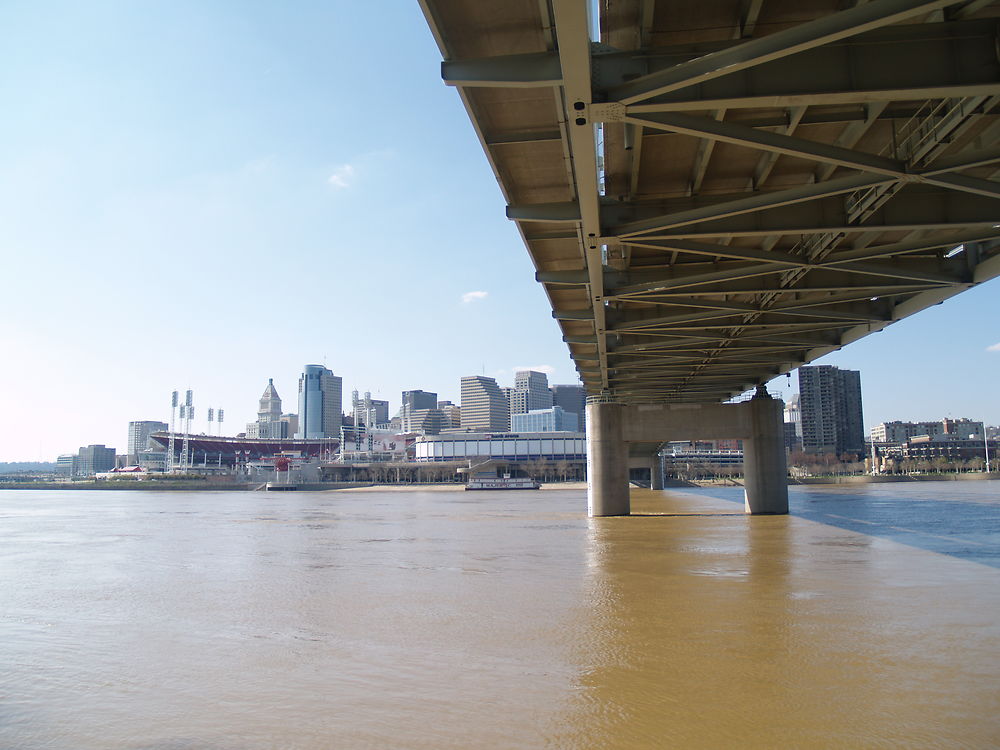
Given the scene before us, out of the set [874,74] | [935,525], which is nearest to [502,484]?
[935,525]

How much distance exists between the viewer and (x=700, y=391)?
54844mm

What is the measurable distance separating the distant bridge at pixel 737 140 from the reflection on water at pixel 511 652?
24.8ft

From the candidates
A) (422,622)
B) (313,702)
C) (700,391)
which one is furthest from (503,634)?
(700,391)

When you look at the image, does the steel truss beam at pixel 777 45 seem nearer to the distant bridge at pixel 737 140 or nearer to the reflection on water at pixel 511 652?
the distant bridge at pixel 737 140

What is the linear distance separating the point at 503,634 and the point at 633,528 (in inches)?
1003

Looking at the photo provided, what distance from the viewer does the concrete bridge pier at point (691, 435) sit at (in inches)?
1806

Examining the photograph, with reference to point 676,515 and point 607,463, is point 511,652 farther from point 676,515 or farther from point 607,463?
point 676,515

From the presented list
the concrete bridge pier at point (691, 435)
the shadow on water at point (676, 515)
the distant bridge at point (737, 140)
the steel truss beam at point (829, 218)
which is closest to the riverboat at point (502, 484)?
the shadow on water at point (676, 515)

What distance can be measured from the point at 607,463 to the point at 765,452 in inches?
357

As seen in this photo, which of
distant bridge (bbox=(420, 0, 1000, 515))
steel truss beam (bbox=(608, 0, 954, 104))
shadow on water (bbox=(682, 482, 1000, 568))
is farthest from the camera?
shadow on water (bbox=(682, 482, 1000, 568))

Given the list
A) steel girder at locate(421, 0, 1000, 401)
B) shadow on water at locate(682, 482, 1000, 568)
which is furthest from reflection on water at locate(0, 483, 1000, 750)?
steel girder at locate(421, 0, 1000, 401)

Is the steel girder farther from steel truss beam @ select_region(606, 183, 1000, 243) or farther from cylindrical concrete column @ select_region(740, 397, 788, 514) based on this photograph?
cylindrical concrete column @ select_region(740, 397, 788, 514)

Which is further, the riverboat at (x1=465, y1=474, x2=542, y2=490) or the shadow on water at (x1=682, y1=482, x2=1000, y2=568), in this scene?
the riverboat at (x1=465, y1=474, x2=542, y2=490)

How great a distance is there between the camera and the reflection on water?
9.23m
